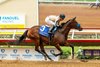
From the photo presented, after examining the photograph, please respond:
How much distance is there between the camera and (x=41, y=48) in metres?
12.5

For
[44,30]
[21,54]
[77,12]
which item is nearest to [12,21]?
[77,12]

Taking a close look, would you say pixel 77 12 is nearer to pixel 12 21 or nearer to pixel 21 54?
pixel 12 21

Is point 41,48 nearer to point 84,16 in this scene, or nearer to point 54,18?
point 54,18

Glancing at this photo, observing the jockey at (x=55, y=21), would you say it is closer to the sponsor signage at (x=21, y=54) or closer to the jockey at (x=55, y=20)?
the jockey at (x=55, y=20)

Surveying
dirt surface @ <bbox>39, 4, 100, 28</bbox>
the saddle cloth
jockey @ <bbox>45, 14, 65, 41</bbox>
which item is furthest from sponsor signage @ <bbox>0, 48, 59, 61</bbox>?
dirt surface @ <bbox>39, 4, 100, 28</bbox>

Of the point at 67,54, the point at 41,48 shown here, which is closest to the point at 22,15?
the point at 67,54

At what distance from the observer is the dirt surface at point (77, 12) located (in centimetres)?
2684

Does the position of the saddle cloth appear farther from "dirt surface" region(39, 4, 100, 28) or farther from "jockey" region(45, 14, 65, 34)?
"dirt surface" region(39, 4, 100, 28)

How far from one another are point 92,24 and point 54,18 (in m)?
15.2

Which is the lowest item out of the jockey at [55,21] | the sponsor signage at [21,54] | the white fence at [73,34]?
the sponsor signage at [21,54]

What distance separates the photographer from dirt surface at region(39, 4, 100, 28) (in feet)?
88.1

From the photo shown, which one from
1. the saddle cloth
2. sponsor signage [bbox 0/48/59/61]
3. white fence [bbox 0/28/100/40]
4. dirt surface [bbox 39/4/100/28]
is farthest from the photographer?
dirt surface [bbox 39/4/100/28]

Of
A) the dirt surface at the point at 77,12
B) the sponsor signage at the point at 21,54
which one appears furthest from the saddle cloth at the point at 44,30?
the dirt surface at the point at 77,12

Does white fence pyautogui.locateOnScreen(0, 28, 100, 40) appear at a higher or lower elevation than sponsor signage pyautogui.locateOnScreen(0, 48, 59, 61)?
higher
